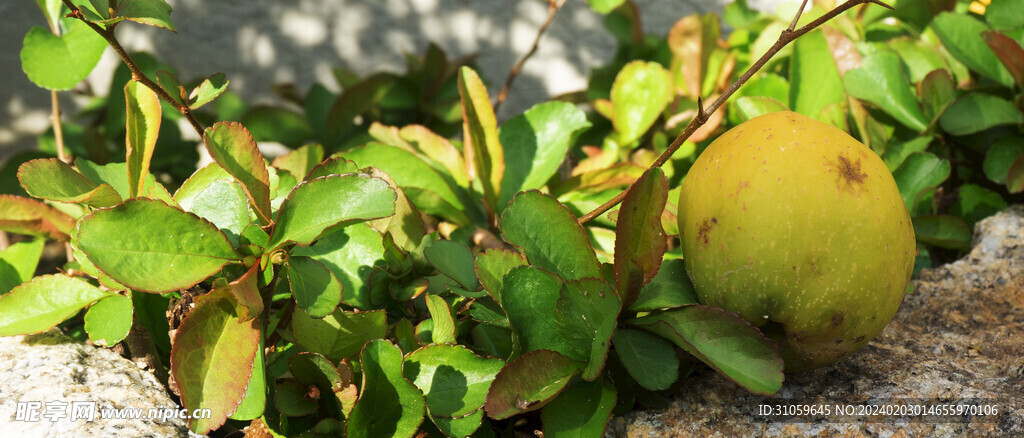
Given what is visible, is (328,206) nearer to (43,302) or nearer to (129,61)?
(129,61)

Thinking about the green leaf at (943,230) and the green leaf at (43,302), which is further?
the green leaf at (943,230)

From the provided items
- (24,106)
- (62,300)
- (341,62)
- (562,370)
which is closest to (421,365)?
(562,370)

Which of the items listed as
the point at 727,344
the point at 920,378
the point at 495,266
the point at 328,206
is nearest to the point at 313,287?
the point at 328,206

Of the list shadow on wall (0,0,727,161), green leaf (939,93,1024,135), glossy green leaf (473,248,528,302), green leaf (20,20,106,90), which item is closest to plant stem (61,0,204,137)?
green leaf (20,20,106,90)

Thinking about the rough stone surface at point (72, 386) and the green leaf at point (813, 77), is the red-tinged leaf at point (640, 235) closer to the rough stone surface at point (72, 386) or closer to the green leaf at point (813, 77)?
the rough stone surface at point (72, 386)

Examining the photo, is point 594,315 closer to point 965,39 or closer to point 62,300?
point 62,300

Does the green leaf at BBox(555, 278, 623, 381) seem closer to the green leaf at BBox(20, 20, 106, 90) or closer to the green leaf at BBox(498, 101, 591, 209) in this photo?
the green leaf at BBox(498, 101, 591, 209)

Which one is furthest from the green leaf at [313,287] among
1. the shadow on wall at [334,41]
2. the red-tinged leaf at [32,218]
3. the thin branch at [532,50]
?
the shadow on wall at [334,41]
